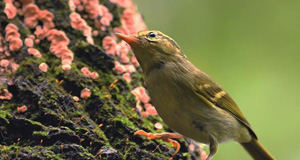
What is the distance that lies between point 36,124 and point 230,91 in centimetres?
360

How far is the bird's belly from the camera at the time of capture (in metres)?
3.25

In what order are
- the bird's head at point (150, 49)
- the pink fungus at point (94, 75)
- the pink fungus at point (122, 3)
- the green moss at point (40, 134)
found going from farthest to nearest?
the pink fungus at point (122, 3), the bird's head at point (150, 49), the pink fungus at point (94, 75), the green moss at point (40, 134)

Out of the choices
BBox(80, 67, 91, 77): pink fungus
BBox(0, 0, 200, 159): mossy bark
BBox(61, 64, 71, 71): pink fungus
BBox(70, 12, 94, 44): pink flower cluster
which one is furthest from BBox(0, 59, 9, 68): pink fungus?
BBox(70, 12, 94, 44): pink flower cluster

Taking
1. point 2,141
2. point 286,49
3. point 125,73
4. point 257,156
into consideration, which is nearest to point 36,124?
point 2,141

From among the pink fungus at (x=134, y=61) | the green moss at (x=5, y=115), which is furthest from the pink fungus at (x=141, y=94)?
the green moss at (x=5, y=115)

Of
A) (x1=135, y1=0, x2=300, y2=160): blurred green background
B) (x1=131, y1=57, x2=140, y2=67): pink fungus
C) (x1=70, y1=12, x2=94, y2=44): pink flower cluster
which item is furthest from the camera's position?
(x1=135, y1=0, x2=300, y2=160): blurred green background

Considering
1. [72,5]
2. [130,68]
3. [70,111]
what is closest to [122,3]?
[72,5]

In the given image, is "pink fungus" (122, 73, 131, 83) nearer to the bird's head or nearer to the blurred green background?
the bird's head

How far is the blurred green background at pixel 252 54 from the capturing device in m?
5.87

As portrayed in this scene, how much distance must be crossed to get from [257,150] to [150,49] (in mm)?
1433

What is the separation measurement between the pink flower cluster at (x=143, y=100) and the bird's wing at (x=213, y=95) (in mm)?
373

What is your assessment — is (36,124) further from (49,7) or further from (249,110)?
(249,110)

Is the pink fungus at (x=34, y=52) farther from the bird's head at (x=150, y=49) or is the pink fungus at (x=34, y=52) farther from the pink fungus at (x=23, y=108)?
the bird's head at (x=150, y=49)

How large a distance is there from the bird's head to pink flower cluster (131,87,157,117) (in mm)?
175
